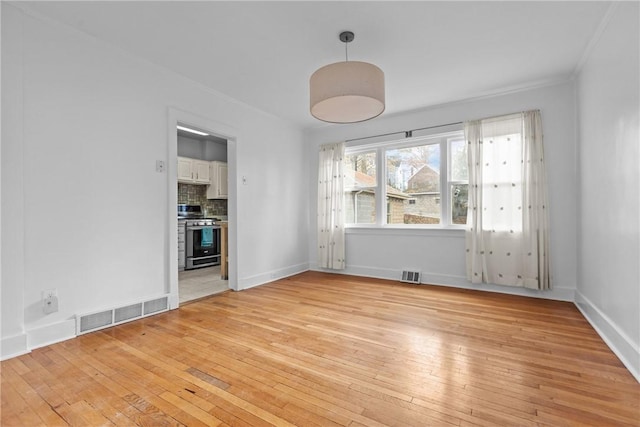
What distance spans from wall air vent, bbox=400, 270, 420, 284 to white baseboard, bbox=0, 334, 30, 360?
4199 millimetres

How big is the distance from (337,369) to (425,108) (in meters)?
3.89

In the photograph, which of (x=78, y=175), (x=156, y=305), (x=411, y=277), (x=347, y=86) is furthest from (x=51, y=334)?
(x=411, y=277)

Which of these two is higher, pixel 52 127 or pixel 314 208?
pixel 52 127

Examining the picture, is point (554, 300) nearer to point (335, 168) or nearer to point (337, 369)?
point (337, 369)

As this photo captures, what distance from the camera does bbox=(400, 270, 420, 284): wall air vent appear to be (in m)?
4.44

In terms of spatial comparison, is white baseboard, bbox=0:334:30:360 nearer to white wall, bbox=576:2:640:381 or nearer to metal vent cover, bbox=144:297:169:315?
metal vent cover, bbox=144:297:169:315

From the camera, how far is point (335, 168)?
516cm

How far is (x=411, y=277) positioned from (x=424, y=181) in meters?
1.50

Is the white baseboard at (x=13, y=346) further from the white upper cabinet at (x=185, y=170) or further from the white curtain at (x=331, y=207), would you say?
the white upper cabinet at (x=185, y=170)

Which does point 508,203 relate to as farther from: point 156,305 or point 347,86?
point 156,305

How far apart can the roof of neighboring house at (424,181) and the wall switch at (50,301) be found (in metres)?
4.37

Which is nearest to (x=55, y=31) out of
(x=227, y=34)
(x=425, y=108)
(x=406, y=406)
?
(x=227, y=34)

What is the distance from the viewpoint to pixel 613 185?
2307 millimetres

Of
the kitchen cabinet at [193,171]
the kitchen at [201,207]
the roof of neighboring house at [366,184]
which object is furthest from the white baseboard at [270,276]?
the kitchen cabinet at [193,171]
